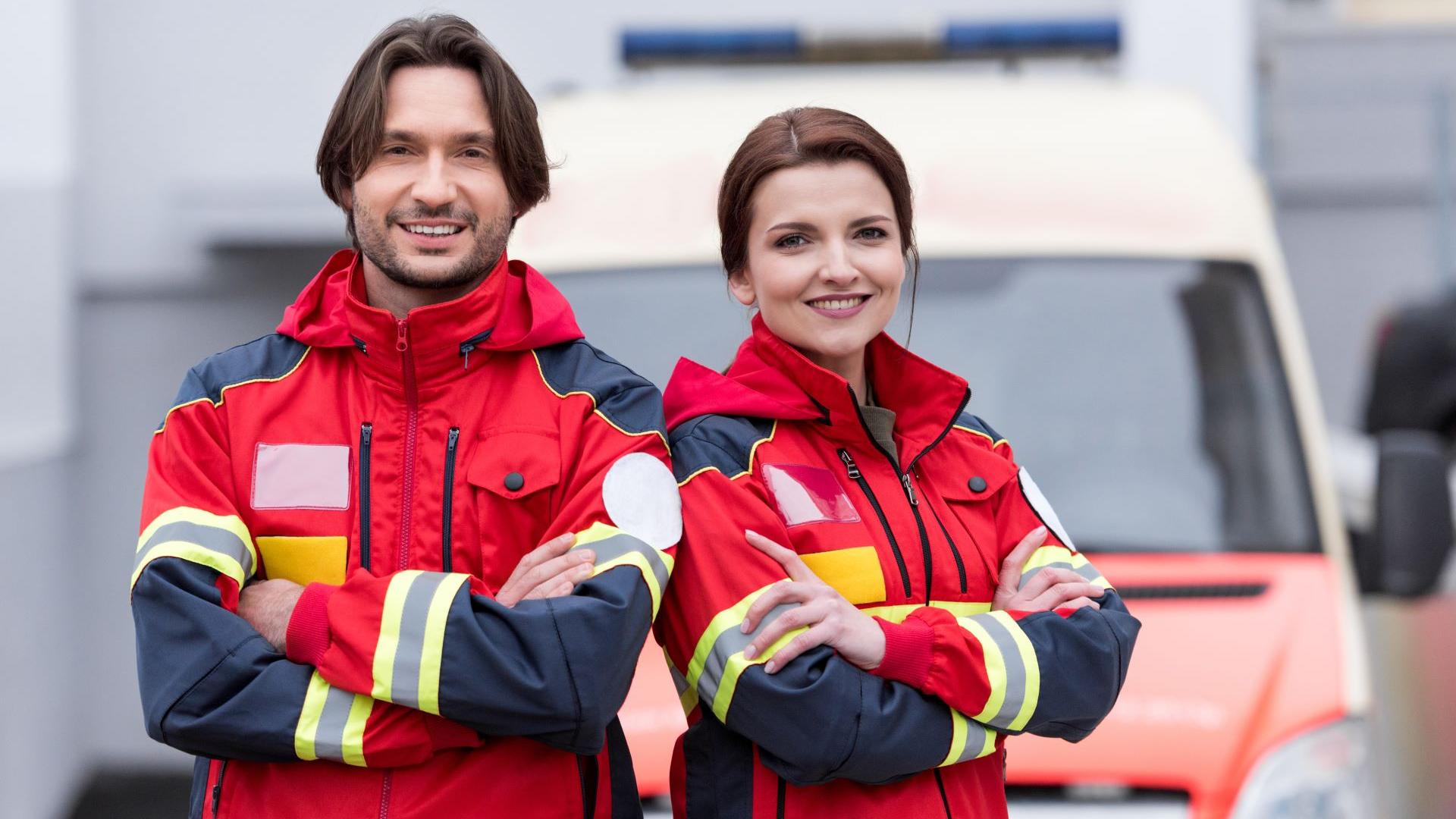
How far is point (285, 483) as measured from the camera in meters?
2.21

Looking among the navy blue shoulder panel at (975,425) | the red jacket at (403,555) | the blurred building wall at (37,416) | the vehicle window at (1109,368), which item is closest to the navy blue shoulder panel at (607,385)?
the red jacket at (403,555)

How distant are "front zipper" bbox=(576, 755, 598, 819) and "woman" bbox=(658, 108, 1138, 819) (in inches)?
5.2

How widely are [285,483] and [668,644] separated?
543 millimetres

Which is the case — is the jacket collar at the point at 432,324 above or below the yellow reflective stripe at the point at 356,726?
above

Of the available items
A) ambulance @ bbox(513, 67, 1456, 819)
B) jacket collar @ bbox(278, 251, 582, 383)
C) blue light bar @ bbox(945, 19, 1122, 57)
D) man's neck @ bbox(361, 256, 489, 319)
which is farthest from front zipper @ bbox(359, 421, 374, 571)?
blue light bar @ bbox(945, 19, 1122, 57)

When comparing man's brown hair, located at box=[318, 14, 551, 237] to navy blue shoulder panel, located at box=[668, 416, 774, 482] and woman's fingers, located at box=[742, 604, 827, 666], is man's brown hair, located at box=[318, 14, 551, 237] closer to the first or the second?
navy blue shoulder panel, located at box=[668, 416, 774, 482]

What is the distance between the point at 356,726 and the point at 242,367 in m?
0.52

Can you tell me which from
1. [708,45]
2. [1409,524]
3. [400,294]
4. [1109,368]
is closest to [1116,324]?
[1109,368]

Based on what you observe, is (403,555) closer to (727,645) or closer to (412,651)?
(412,651)

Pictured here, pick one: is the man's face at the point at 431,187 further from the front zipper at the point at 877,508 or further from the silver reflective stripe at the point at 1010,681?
the silver reflective stripe at the point at 1010,681

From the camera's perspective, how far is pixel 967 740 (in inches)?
86.9

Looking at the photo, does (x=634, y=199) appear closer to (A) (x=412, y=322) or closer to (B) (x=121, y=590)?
(A) (x=412, y=322)

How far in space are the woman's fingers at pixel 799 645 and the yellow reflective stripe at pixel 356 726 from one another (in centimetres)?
48

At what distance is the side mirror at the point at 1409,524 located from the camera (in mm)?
3666
